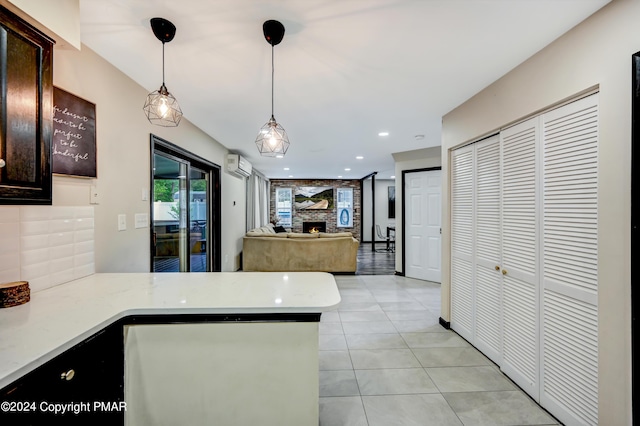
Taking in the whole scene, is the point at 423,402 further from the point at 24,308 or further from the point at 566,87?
the point at 24,308

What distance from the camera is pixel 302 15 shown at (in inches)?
60.9

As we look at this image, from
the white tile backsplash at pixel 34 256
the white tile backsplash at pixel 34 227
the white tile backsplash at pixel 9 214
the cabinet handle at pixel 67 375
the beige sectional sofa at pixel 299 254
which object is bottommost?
the beige sectional sofa at pixel 299 254

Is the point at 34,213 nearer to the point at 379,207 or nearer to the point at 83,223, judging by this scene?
the point at 83,223

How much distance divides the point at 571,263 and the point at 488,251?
84cm

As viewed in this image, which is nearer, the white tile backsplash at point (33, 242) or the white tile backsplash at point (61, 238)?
the white tile backsplash at point (33, 242)

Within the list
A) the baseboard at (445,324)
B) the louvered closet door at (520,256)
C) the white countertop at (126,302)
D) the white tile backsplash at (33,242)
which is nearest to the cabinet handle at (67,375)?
the white countertop at (126,302)

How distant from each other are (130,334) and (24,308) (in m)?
0.48

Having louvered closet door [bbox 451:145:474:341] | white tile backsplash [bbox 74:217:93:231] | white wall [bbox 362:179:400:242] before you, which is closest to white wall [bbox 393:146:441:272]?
louvered closet door [bbox 451:145:474:341]

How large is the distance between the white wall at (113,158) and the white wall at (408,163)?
13.5ft

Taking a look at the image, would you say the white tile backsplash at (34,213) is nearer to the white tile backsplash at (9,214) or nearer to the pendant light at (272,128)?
the white tile backsplash at (9,214)

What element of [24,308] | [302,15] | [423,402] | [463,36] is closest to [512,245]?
[423,402]

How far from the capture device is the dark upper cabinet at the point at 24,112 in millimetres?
1105

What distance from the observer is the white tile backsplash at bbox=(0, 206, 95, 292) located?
4.63ft

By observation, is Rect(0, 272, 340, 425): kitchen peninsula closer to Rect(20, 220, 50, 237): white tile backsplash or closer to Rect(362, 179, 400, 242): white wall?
Rect(20, 220, 50, 237): white tile backsplash
